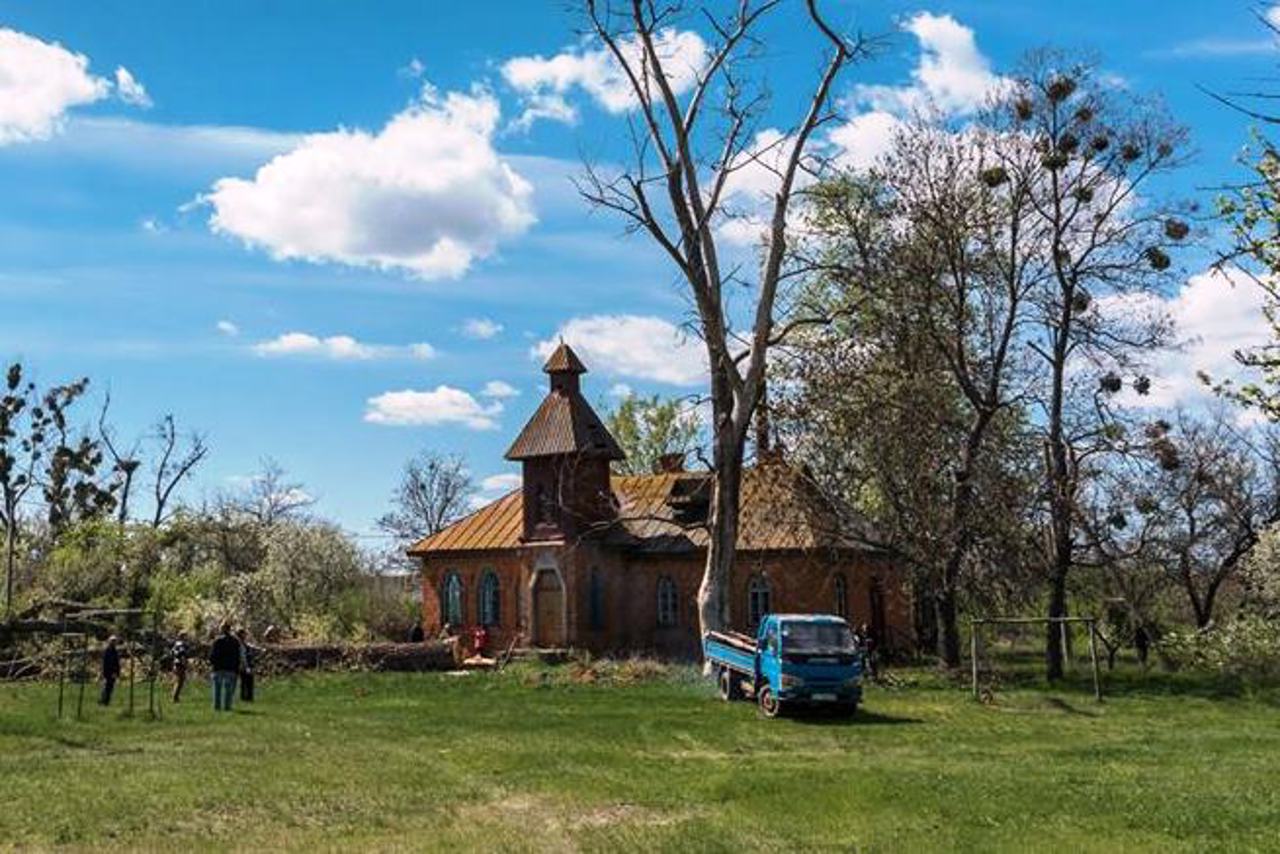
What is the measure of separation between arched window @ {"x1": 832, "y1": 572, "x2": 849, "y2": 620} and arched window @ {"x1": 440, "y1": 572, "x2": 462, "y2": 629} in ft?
44.2

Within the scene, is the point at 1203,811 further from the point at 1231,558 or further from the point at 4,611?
the point at 4,611

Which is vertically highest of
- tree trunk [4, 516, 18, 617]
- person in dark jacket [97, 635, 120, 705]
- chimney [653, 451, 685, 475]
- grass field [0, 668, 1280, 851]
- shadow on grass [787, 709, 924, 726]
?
chimney [653, 451, 685, 475]

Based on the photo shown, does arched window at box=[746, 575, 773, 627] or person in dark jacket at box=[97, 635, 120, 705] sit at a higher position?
arched window at box=[746, 575, 773, 627]

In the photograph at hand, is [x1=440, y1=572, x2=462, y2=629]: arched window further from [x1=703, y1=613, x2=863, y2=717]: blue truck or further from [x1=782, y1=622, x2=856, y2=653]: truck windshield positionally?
[x1=782, y1=622, x2=856, y2=653]: truck windshield

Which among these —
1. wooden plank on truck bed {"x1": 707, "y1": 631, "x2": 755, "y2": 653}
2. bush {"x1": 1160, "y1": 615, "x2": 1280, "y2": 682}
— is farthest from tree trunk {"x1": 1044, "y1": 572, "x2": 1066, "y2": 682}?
bush {"x1": 1160, "y1": 615, "x2": 1280, "y2": 682}

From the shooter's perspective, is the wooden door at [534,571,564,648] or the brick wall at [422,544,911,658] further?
the wooden door at [534,571,564,648]

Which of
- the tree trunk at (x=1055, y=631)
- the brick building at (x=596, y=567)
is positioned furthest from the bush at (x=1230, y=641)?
the brick building at (x=596, y=567)

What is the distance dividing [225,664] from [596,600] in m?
19.9

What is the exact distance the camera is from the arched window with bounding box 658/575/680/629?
145ft

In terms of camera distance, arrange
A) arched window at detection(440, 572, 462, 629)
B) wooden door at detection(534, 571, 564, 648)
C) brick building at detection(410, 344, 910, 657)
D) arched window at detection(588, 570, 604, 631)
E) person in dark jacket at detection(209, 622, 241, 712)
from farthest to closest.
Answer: arched window at detection(440, 572, 462, 629) → arched window at detection(588, 570, 604, 631) → wooden door at detection(534, 571, 564, 648) → brick building at detection(410, 344, 910, 657) → person in dark jacket at detection(209, 622, 241, 712)

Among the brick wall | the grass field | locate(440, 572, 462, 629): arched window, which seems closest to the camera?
the grass field

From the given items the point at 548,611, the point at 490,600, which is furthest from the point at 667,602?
the point at 490,600

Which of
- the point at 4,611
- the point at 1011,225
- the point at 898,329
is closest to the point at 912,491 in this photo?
the point at 898,329

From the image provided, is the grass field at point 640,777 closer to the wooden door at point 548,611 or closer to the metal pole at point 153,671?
the metal pole at point 153,671
